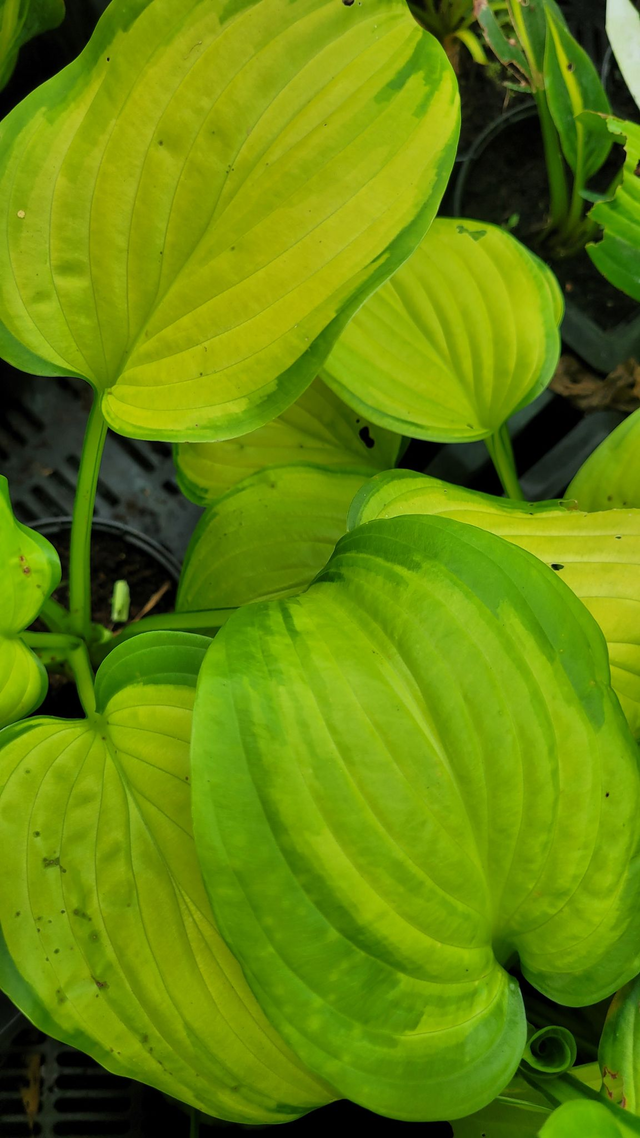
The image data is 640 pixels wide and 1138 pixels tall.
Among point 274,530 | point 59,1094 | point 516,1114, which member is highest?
point 274,530

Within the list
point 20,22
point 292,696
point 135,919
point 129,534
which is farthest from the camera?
point 129,534

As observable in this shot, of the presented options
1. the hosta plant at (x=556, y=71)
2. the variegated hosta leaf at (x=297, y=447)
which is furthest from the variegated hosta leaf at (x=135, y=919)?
the hosta plant at (x=556, y=71)

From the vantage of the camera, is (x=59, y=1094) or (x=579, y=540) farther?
(x=59, y=1094)

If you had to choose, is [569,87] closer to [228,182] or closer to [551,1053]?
[228,182]

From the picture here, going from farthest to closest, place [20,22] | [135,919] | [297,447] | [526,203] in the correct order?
[526,203] → [297,447] → [20,22] → [135,919]

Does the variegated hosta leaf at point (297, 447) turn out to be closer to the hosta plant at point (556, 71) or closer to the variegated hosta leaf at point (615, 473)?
the variegated hosta leaf at point (615, 473)

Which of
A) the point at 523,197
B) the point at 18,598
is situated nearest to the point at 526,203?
the point at 523,197

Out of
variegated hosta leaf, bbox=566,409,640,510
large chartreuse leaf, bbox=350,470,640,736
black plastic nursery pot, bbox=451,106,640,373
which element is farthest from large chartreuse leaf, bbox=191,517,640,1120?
black plastic nursery pot, bbox=451,106,640,373
